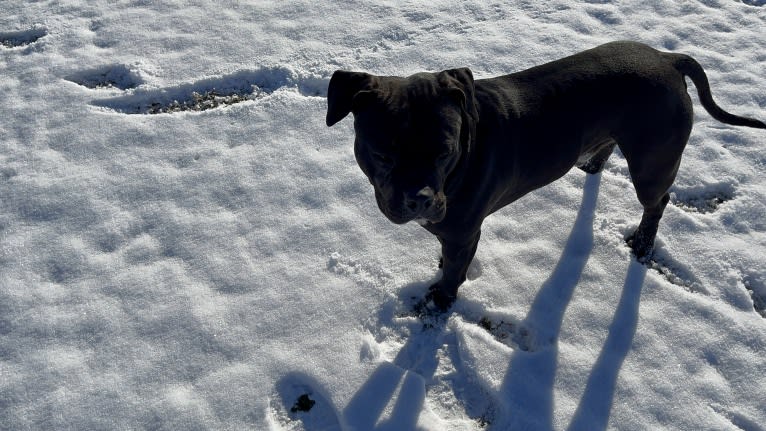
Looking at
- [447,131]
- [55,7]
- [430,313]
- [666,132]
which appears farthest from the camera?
[55,7]

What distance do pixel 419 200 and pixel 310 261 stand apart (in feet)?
4.97

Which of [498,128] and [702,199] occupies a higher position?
[498,128]

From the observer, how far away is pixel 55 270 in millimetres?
3922

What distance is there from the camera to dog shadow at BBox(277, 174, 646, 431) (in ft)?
10.9

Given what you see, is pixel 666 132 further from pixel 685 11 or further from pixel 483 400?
pixel 685 11

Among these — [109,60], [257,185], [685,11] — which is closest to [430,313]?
[257,185]

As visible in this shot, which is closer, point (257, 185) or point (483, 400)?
point (483, 400)

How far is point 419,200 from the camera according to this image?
2.72 meters

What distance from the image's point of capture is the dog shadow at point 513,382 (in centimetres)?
331

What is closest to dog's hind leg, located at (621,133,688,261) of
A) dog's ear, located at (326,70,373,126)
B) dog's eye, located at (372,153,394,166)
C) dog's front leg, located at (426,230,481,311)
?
dog's front leg, located at (426,230,481,311)

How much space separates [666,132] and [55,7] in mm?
5887

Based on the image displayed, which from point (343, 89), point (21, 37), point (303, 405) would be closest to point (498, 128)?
point (343, 89)

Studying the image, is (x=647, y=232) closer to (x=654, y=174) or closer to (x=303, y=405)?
(x=654, y=174)

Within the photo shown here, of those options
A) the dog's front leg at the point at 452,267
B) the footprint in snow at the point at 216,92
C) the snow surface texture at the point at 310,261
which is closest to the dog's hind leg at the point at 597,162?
the snow surface texture at the point at 310,261
